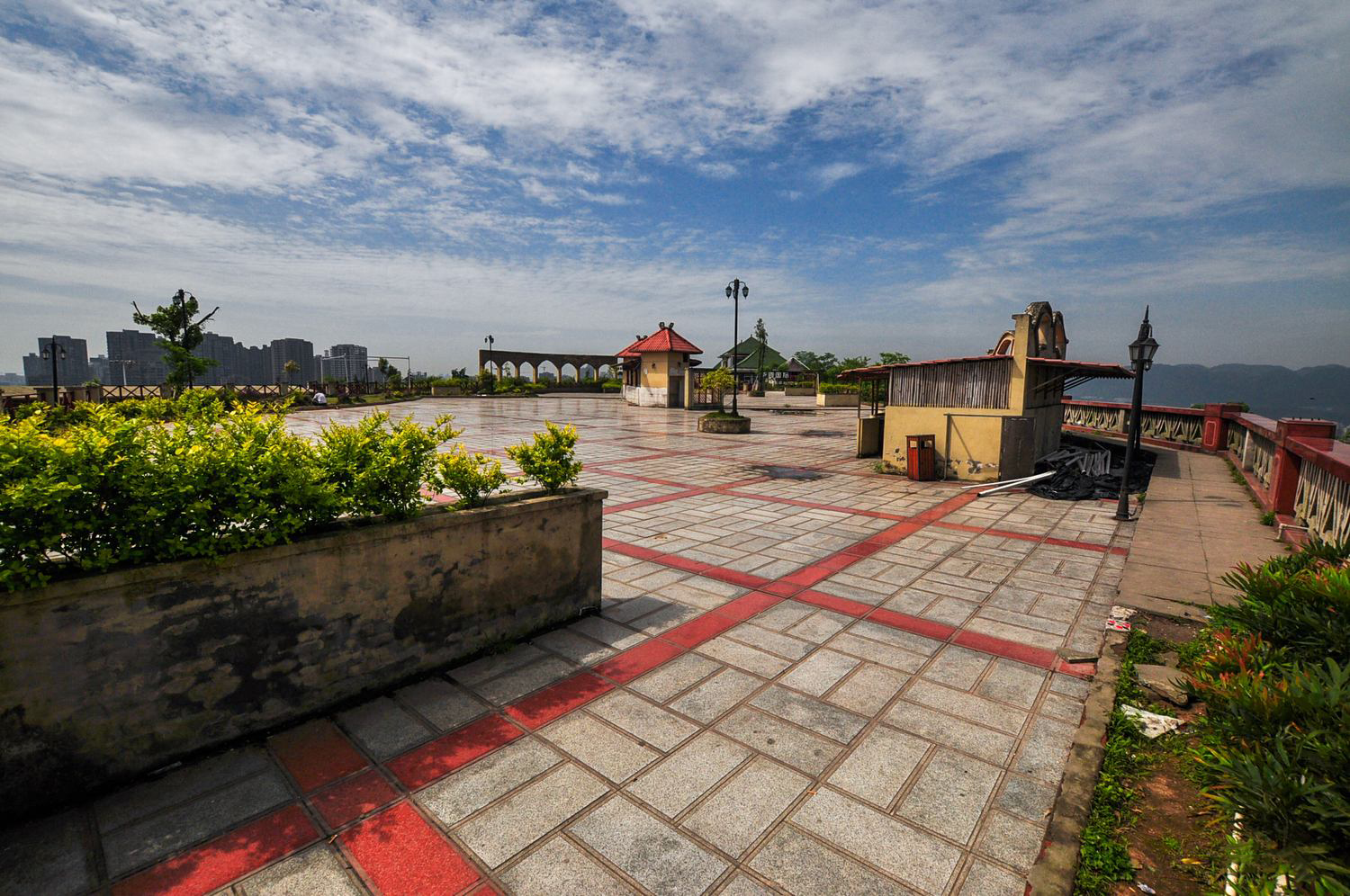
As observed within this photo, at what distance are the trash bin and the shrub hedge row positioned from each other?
11.5 metres

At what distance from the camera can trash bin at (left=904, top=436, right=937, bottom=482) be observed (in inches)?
525

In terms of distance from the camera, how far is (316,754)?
3578 millimetres

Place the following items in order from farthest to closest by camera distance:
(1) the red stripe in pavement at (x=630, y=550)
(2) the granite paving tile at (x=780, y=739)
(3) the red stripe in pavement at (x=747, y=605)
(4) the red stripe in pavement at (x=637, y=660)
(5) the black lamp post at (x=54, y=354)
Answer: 1. (5) the black lamp post at (x=54, y=354)
2. (1) the red stripe in pavement at (x=630, y=550)
3. (3) the red stripe in pavement at (x=747, y=605)
4. (4) the red stripe in pavement at (x=637, y=660)
5. (2) the granite paving tile at (x=780, y=739)

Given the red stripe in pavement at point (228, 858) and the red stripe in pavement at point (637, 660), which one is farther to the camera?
the red stripe in pavement at point (637, 660)

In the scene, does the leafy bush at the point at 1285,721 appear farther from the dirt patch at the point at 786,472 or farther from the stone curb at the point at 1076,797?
the dirt patch at the point at 786,472

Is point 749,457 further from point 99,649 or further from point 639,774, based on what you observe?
point 99,649

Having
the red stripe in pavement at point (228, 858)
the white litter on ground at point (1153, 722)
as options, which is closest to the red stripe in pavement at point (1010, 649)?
the white litter on ground at point (1153, 722)

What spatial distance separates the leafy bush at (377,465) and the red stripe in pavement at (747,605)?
3058mm

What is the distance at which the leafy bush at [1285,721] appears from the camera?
226cm

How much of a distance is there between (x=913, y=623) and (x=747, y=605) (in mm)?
1594

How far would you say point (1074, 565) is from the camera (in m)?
7.39

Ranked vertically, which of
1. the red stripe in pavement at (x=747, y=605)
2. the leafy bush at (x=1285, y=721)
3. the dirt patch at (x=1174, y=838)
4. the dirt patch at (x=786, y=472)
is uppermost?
the leafy bush at (x=1285, y=721)

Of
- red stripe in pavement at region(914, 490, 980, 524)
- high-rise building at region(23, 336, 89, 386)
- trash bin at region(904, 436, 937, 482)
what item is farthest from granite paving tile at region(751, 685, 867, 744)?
high-rise building at region(23, 336, 89, 386)

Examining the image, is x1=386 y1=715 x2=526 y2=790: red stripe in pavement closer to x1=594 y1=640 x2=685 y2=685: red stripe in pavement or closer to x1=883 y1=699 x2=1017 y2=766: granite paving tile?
x1=594 y1=640 x2=685 y2=685: red stripe in pavement
